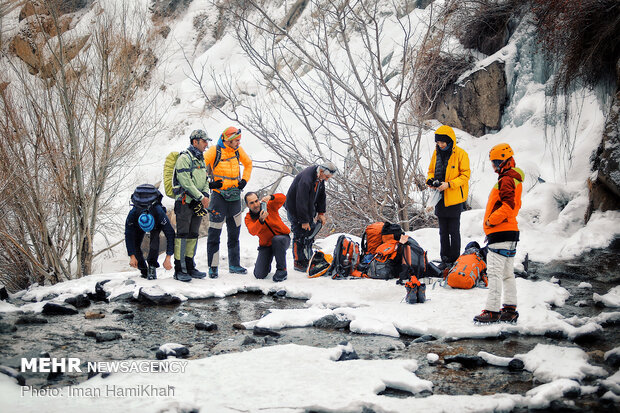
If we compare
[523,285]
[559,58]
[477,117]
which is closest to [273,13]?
[477,117]

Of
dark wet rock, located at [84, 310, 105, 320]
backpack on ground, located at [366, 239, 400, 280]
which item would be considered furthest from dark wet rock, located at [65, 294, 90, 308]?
backpack on ground, located at [366, 239, 400, 280]

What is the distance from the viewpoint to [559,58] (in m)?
9.41

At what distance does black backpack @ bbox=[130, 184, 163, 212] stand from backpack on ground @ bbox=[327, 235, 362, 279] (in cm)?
241

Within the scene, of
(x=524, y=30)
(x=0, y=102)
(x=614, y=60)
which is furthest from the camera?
(x=524, y=30)

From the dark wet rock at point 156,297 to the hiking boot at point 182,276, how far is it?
637mm

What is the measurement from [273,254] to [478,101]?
781 centimetres

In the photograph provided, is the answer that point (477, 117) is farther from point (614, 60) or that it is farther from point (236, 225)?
point (236, 225)

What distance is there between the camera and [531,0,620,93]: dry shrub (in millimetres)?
7500

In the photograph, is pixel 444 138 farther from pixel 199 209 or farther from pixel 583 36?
pixel 583 36

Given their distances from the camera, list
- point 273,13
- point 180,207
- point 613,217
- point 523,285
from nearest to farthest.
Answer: point 523,285 < point 180,207 < point 613,217 < point 273,13

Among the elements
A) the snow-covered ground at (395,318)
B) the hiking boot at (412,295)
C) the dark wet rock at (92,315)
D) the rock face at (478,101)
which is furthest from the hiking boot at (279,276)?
the rock face at (478,101)

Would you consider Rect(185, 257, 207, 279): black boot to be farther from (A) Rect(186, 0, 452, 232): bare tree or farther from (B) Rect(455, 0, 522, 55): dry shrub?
(B) Rect(455, 0, 522, 55): dry shrub

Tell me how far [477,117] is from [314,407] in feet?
35.1

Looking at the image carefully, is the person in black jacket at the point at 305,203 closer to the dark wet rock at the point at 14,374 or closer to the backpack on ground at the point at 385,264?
the backpack on ground at the point at 385,264
